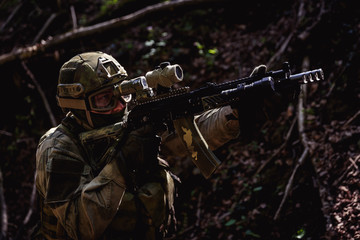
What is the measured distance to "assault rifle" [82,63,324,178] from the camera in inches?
117

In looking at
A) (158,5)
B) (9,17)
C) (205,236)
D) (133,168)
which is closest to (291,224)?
(205,236)

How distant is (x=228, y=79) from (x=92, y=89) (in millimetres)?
3419

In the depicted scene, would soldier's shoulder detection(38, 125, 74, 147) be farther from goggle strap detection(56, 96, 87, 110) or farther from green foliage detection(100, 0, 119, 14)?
green foliage detection(100, 0, 119, 14)

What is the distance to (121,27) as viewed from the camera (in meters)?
8.41

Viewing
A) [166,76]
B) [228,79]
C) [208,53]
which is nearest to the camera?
[166,76]

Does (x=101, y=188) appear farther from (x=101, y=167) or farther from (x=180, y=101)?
(x=180, y=101)

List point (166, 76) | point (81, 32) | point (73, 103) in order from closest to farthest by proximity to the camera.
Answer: point (166, 76) < point (73, 103) < point (81, 32)

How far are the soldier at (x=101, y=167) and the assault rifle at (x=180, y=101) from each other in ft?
0.52

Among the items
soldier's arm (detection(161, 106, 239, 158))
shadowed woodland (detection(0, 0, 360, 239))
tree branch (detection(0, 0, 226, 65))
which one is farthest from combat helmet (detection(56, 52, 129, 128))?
tree branch (detection(0, 0, 226, 65))

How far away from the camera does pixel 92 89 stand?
3.70 metres

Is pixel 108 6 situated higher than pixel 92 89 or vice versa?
pixel 92 89

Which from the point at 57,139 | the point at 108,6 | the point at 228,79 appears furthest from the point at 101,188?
the point at 108,6

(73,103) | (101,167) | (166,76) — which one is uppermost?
(166,76)

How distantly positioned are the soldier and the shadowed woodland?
3.79 ft
